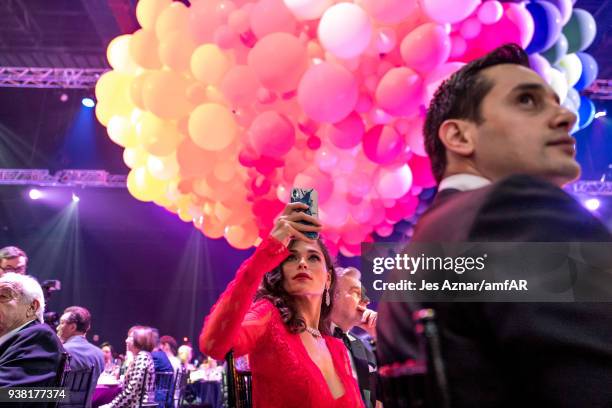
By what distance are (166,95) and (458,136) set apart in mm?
2408

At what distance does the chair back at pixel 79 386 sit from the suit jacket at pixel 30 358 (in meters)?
0.79

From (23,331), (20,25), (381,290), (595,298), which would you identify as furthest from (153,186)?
(20,25)

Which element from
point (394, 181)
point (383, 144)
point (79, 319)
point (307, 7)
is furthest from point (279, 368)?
point (79, 319)

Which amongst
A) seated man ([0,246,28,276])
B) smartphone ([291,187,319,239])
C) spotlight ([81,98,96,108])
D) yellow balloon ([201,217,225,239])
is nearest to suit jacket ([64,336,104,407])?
seated man ([0,246,28,276])

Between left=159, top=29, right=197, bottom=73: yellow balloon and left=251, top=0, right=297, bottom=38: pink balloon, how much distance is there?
51cm

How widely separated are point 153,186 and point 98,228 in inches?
368

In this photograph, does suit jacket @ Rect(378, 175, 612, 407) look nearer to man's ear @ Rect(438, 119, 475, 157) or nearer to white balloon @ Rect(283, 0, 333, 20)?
man's ear @ Rect(438, 119, 475, 157)

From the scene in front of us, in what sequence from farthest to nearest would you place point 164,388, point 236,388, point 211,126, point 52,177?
point 52,177 → point 164,388 → point 211,126 → point 236,388

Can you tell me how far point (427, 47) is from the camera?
7.59 ft

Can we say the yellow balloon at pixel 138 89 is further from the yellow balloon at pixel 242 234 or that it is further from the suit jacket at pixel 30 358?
the suit jacket at pixel 30 358

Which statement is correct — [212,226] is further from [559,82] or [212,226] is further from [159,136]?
[559,82]

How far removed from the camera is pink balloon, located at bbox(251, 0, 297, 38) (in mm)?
2531

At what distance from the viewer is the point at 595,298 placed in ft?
1.80

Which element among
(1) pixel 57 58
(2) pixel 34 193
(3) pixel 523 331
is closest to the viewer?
(3) pixel 523 331
